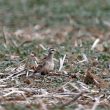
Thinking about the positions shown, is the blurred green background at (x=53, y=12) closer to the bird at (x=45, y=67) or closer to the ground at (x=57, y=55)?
the ground at (x=57, y=55)

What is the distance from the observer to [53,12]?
16.7 metres

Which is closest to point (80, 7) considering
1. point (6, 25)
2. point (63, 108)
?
point (6, 25)

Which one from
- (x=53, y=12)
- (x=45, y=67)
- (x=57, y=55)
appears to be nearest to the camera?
(x=45, y=67)

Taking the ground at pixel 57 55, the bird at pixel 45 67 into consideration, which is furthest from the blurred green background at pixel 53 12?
the bird at pixel 45 67

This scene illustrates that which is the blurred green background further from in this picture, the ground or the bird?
the bird

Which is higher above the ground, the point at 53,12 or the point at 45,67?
the point at 45,67

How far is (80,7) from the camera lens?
1733 cm

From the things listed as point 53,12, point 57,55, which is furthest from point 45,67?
point 53,12

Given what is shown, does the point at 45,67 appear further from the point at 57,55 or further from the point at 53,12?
the point at 53,12

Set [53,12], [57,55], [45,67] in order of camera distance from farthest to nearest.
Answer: [53,12] → [57,55] → [45,67]

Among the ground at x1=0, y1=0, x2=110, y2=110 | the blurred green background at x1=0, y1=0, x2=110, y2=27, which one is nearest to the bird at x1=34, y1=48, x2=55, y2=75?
the ground at x1=0, y1=0, x2=110, y2=110

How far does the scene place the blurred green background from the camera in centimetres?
1582

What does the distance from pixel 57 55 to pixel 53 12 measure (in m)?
6.46

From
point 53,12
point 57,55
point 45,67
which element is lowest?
point 53,12
